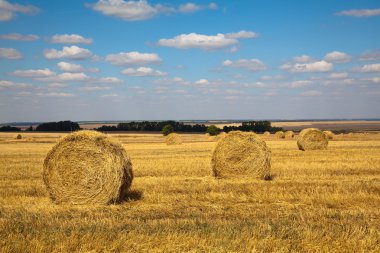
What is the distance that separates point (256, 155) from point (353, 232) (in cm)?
971

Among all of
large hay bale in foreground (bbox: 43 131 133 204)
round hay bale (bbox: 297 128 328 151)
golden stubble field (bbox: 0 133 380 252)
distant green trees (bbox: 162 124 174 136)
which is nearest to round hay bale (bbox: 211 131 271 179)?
golden stubble field (bbox: 0 133 380 252)

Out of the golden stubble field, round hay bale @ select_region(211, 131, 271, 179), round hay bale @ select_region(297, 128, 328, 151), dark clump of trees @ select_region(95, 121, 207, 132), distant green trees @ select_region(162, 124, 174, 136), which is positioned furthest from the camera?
dark clump of trees @ select_region(95, 121, 207, 132)

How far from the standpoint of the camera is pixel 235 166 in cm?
1702

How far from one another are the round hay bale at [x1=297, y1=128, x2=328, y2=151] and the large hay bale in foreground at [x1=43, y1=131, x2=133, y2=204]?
746 inches

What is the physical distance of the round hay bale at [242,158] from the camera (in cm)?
1675

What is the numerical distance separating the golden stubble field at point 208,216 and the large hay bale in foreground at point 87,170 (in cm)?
45

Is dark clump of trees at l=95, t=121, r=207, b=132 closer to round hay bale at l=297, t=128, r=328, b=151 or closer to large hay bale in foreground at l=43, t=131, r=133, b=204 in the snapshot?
round hay bale at l=297, t=128, r=328, b=151

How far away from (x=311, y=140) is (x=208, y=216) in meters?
21.4

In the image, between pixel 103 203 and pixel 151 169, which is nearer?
pixel 103 203

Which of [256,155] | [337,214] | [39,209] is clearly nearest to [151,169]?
[256,155]

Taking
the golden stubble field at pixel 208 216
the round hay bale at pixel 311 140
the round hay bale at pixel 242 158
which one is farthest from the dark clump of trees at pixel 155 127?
the golden stubble field at pixel 208 216

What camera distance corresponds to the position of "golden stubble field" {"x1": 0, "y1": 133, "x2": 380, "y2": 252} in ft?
22.4

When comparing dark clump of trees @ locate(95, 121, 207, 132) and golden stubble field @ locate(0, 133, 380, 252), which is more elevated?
dark clump of trees @ locate(95, 121, 207, 132)

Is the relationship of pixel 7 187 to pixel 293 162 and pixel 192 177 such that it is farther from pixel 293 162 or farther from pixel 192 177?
pixel 293 162
